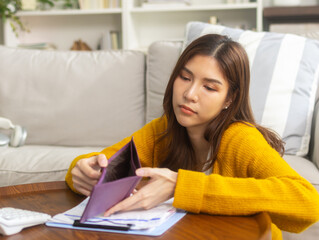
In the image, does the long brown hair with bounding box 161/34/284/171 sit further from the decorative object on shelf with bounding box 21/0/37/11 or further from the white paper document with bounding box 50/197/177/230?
the decorative object on shelf with bounding box 21/0/37/11

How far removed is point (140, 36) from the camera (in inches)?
142

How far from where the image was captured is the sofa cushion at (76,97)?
207 cm

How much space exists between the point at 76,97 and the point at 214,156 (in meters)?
1.14

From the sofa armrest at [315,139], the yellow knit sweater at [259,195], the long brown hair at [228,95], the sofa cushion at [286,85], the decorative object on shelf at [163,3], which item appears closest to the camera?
the yellow knit sweater at [259,195]

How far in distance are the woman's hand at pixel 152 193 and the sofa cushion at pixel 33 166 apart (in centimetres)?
86

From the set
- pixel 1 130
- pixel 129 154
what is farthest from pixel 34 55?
pixel 129 154

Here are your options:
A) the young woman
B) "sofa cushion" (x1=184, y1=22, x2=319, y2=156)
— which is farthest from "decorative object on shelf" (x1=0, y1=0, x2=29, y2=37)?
the young woman

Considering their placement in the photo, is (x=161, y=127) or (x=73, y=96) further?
(x=73, y=96)

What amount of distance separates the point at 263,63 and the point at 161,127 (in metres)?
0.68

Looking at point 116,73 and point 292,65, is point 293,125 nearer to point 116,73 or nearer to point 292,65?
point 292,65

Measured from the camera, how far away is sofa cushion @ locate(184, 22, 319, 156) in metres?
1.71

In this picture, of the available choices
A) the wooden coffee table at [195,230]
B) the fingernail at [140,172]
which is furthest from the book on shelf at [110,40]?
the fingernail at [140,172]

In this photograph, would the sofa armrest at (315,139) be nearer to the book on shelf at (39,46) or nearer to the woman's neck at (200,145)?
the woman's neck at (200,145)

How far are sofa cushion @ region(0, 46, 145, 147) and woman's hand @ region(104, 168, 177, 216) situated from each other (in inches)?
47.5
